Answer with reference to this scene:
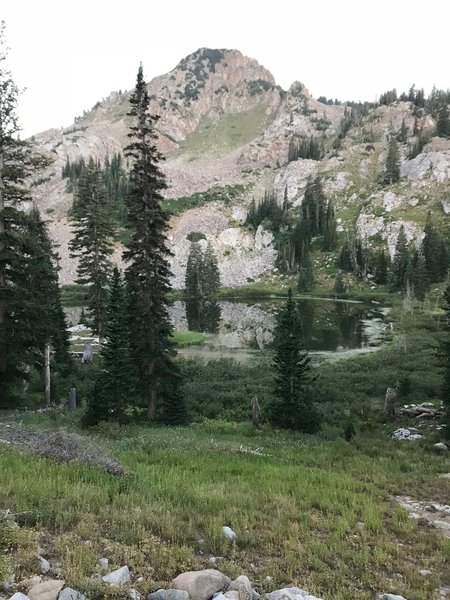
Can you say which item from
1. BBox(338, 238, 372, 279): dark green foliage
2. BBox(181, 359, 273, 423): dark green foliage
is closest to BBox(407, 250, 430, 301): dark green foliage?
BBox(338, 238, 372, 279): dark green foliage

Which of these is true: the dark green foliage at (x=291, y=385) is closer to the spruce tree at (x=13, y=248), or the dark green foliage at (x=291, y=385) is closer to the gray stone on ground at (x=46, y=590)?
the spruce tree at (x=13, y=248)

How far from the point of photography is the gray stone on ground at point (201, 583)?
5.36m

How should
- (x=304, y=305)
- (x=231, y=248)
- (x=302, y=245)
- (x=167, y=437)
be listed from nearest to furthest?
(x=167, y=437) < (x=304, y=305) < (x=302, y=245) < (x=231, y=248)

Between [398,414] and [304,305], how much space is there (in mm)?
82338

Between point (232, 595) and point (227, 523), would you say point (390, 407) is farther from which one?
point (232, 595)

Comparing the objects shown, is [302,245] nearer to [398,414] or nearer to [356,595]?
[398,414]

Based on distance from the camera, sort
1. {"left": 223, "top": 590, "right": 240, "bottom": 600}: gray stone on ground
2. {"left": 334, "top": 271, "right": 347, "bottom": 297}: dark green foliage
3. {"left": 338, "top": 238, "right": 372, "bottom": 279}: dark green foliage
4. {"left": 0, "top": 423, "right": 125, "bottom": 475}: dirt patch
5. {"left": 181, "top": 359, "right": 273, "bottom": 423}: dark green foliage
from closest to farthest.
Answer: {"left": 223, "top": 590, "right": 240, "bottom": 600}: gray stone on ground < {"left": 0, "top": 423, "right": 125, "bottom": 475}: dirt patch < {"left": 181, "top": 359, "right": 273, "bottom": 423}: dark green foliage < {"left": 334, "top": 271, "right": 347, "bottom": 297}: dark green foliage < {"left": 338, "top": 238, "right": 372, "bottom": 279}: dark green foliage

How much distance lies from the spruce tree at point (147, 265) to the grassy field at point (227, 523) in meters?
11.5

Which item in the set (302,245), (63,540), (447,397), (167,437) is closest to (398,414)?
(447,397)

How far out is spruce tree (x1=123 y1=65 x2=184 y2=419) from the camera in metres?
23.8

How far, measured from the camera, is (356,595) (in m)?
5.94

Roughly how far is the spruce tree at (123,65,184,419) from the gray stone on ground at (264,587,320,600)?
735 inches

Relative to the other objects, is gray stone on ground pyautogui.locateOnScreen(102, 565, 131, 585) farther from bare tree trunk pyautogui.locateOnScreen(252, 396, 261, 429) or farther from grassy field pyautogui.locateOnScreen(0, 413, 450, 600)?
bare tree trunk pyautogui.locateOnScreen(252, 396, 261, 429)

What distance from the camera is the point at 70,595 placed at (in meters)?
4.75
